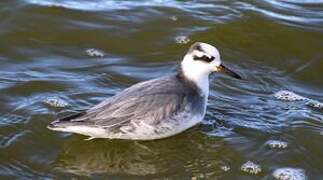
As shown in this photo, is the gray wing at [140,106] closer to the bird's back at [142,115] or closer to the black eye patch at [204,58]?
the bird's back at [142,115]

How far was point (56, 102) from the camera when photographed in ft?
24.9

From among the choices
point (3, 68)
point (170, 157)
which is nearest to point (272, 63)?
point (170, 157)

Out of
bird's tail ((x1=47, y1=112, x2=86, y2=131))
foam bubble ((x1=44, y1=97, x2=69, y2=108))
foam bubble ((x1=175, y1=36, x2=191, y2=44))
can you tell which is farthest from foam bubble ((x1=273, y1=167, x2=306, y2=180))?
foam bubble ((x1=175, y1=36, x2=191, y2=44))

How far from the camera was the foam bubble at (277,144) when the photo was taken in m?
6.96

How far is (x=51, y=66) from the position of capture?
8.47 m

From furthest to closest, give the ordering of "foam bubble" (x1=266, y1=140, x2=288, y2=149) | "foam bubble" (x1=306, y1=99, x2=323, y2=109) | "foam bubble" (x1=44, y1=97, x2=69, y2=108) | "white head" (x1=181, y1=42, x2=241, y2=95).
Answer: "foam bubble" (x1=306, y1=99, x2=323, y2=109) → "foam bubble" (x1=44, y1=97, x2=69, y2=108) → "white head" (x1=181, y1=42, x2=241, y2=95) → "foam bubble" (x1=266, y1=140, x2=288, y2=149)

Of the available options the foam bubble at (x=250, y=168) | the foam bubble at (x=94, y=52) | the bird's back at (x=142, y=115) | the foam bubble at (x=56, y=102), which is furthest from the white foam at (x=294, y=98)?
the foam bubble at (x=56, y=102)

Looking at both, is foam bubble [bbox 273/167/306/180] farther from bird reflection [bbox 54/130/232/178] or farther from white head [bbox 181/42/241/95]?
white head [bbox 181/42/241/95]

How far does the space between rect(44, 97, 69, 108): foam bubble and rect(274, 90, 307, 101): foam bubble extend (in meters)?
2.30

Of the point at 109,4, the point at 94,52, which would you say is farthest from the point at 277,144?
the point at 109,4

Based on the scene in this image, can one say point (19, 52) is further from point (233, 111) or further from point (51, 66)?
point (233, 111)

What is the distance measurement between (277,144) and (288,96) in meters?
1.22

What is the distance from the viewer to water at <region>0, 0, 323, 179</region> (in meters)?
6.69

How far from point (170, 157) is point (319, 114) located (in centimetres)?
179
